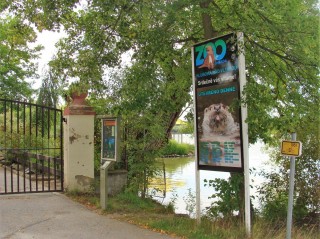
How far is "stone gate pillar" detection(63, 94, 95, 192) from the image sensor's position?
9438mm

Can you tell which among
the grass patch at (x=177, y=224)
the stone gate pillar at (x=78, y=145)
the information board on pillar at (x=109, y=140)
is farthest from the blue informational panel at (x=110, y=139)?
the stone gate pillar at (x=78, y=145)

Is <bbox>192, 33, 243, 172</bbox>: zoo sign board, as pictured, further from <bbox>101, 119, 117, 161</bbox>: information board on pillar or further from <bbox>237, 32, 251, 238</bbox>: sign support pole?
<bbox>101, 119, 117, 161</bbox>: information board on pillar

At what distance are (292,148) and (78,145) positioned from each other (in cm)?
563

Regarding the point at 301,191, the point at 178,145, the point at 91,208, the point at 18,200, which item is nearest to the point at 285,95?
the point at 301,191

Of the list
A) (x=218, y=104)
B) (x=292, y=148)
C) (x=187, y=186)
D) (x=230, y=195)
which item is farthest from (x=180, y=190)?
(x=292, y=148)

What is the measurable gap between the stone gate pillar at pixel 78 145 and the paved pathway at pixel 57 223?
0.82m

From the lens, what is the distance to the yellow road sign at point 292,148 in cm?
516

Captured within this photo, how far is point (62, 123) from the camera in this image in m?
9.91

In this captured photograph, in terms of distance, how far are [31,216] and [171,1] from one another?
4642 mm

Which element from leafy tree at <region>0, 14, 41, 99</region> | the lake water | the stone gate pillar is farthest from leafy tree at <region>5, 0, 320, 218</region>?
leafy tree at <region>0, 14, 41, 99</region>

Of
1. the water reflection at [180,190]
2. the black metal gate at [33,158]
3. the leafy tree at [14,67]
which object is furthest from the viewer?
the leafy tree at [14,67]

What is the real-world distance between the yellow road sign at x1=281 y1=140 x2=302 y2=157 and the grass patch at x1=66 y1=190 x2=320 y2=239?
150 centimetres

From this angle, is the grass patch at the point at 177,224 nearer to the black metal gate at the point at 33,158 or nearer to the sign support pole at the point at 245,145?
the sign support pole at the point at 245,145

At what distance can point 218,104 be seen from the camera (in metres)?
6.54
